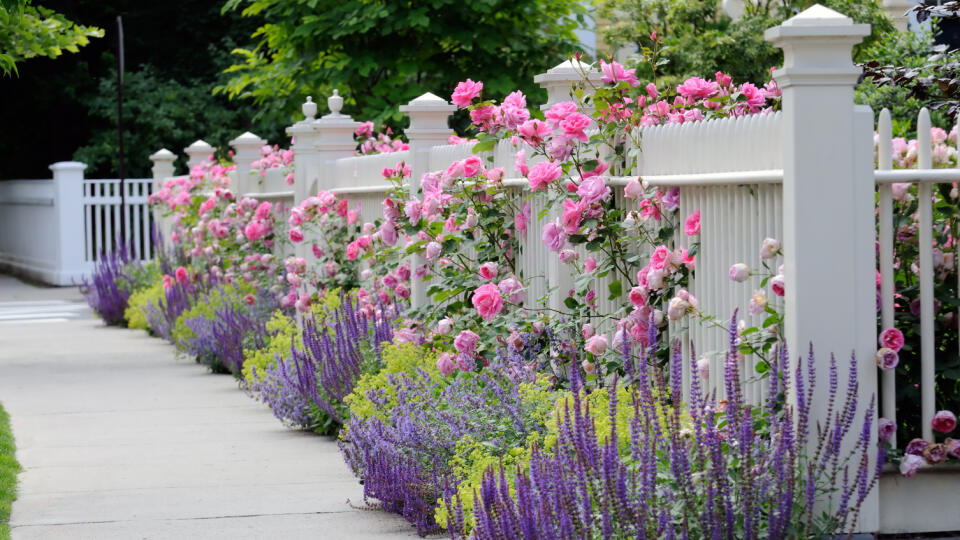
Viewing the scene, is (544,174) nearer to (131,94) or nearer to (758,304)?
(758,304)

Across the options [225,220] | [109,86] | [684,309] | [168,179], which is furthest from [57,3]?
[684,309]

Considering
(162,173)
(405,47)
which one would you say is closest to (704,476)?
(405,47)

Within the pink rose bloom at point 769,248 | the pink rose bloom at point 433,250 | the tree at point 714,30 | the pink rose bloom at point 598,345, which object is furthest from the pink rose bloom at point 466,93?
the tree at point 714,30

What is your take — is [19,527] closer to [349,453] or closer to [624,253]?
[349,453]

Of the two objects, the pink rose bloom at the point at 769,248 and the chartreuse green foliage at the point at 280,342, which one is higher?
the pink rose bloom at the point at 769,248

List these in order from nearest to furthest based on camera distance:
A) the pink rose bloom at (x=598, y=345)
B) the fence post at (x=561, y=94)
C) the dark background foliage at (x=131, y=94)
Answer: the pink rose bloom at (x=598, y=345) < the fence post at (x=561, y=94) < the dark background foliage at (x=131, y=94)

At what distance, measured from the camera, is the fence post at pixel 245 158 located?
13.4 metres

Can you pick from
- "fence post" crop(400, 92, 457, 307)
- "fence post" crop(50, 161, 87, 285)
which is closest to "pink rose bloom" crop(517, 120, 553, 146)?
"fence post" crop(400, 92, 457, 307)

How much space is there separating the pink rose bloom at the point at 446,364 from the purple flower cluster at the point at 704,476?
2254mm

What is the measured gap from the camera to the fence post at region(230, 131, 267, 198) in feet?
44.0

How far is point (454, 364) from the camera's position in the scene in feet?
21.8

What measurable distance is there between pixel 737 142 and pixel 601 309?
157cm

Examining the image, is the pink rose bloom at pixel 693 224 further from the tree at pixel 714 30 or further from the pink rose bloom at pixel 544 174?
the tree at pixel 714 30

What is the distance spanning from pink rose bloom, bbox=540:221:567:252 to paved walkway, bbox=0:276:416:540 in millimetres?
1256
